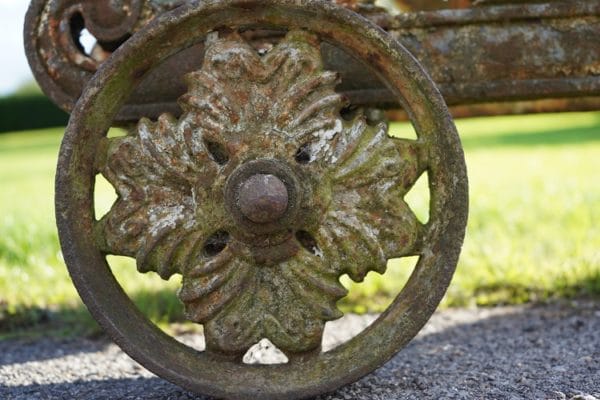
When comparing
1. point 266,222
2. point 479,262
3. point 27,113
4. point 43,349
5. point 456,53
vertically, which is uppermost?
point 27,113

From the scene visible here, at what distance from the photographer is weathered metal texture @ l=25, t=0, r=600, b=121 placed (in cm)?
215

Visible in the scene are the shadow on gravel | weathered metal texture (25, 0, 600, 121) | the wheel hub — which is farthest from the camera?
the shadow on gravel

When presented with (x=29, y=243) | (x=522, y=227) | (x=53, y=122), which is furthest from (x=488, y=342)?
(x=53, y=122)

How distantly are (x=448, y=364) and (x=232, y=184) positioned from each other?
0.91 meters

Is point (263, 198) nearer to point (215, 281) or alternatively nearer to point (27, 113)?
point (215, 281)

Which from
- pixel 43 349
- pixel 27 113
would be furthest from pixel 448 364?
pixel 27 113

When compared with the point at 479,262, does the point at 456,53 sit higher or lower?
higher

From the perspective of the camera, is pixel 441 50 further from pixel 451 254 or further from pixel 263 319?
pixel 263 319

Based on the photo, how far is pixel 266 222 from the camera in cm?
182

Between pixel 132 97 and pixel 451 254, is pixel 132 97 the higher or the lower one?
Result: the higher one

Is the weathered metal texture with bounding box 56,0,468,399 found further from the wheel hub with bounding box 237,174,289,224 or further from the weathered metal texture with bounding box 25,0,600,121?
the weathered metal texture with bounding box 25,0,600,121

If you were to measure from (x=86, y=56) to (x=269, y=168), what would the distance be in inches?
27.5

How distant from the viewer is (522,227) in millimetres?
4199

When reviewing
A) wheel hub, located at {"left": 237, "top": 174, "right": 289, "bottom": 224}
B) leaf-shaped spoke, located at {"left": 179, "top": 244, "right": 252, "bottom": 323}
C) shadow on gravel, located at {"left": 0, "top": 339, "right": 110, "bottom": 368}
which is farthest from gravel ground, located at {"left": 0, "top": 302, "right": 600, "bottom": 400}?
wheel hub, located at {"left": 237, "top": 174, "right": 289, "bottom": 224}
